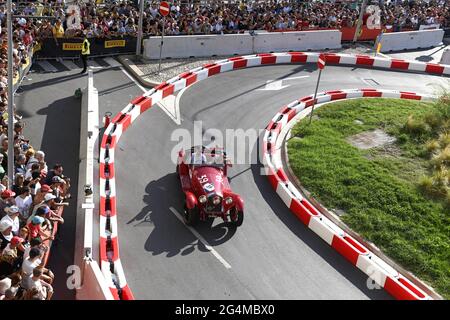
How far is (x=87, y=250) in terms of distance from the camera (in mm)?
10875

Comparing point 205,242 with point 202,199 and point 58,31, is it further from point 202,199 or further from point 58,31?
point 58,31

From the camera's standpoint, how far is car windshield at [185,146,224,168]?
566 inches

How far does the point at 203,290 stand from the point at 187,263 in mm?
939

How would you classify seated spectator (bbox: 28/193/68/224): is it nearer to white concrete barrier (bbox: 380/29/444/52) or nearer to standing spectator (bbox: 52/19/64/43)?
standing spectator (bbox: 52/19/64/43)

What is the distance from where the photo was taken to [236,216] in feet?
43.7

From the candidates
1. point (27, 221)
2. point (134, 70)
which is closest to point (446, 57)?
point (134, 70)

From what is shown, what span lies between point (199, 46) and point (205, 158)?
36.5 feet

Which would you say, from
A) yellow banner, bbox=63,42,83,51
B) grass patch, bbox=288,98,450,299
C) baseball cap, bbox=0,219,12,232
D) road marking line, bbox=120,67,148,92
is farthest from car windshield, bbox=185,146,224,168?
yellow banner, bbox=63,42,83,51

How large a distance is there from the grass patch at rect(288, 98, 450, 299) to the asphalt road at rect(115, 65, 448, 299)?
128 centimetres

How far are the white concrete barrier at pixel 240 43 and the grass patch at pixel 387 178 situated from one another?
267 inches

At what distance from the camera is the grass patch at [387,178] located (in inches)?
513

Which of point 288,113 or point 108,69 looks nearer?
point 288,113

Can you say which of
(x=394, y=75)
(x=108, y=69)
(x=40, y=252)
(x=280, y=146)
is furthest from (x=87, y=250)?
(x=394, y=75)
